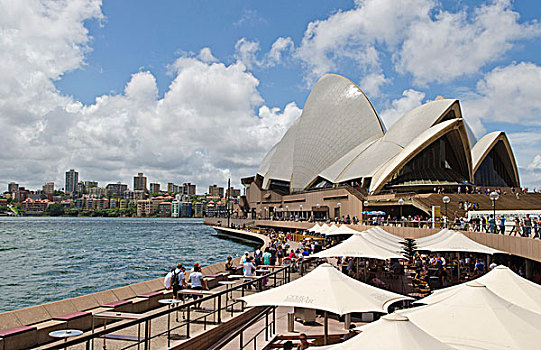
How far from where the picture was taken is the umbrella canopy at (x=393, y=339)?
3.45 metres

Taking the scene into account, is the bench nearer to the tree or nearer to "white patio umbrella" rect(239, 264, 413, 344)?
"white patio umbrella" rect(239, 264, 413, 344)

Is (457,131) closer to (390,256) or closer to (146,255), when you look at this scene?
(146,255)

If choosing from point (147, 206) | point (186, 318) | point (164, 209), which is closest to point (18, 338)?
point (186, 318)

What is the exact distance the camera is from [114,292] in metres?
9.88

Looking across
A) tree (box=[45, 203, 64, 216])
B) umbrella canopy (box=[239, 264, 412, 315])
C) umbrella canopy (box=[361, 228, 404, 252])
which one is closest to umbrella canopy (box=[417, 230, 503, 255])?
umbrella canopy (box=[361, 228, 404, 252])

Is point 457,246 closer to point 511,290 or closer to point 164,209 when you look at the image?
point 511,290

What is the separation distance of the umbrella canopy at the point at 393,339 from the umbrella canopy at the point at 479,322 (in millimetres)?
1096

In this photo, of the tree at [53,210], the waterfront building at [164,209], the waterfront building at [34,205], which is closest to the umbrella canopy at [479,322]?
the waterfront building at [164,209]

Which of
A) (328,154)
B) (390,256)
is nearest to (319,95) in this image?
(328,154)

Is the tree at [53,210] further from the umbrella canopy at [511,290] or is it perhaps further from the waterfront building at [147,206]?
the umbrella canopy at [511,290]

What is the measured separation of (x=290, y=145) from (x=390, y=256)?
6082 cm

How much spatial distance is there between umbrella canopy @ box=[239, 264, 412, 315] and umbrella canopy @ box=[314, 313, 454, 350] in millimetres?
2217

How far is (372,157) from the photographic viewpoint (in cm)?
4788

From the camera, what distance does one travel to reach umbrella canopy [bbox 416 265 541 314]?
20.2 feet
